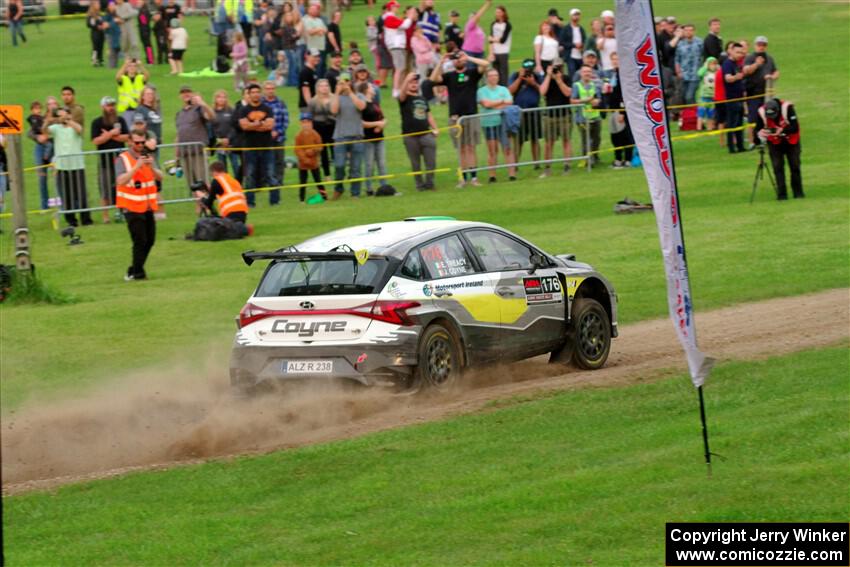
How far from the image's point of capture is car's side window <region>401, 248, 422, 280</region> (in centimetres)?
1364

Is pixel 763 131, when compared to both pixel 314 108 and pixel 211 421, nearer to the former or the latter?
pixel 314 108

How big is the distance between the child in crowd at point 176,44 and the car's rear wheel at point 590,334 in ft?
94.8

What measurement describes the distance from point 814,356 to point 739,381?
1.47 metres

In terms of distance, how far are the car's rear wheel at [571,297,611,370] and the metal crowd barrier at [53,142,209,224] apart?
1197cm

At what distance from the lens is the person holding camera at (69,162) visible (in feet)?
82.1

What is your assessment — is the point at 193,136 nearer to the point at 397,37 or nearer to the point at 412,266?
the point at 397,37

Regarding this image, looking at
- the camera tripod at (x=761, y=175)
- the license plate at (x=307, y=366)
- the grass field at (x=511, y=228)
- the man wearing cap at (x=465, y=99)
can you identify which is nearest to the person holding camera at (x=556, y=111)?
the grass field at (x=511, y=228)

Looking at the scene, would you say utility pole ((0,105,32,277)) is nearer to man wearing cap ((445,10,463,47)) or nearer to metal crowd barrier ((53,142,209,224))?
metal crowd barrier ((53,142,209,224))

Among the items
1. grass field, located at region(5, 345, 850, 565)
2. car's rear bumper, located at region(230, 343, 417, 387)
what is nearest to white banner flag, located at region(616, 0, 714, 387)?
grass field, located at region(5, 345, 850, 565)

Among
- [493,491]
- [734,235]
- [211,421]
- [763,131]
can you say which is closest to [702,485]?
[493,491]

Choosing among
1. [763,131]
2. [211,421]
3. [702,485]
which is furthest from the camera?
[763,131]

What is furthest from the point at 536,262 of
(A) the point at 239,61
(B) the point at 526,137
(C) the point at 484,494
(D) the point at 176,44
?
(D) the point at 176,44

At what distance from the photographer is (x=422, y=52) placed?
3547 centimetres

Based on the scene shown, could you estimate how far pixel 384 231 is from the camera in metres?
14.3
